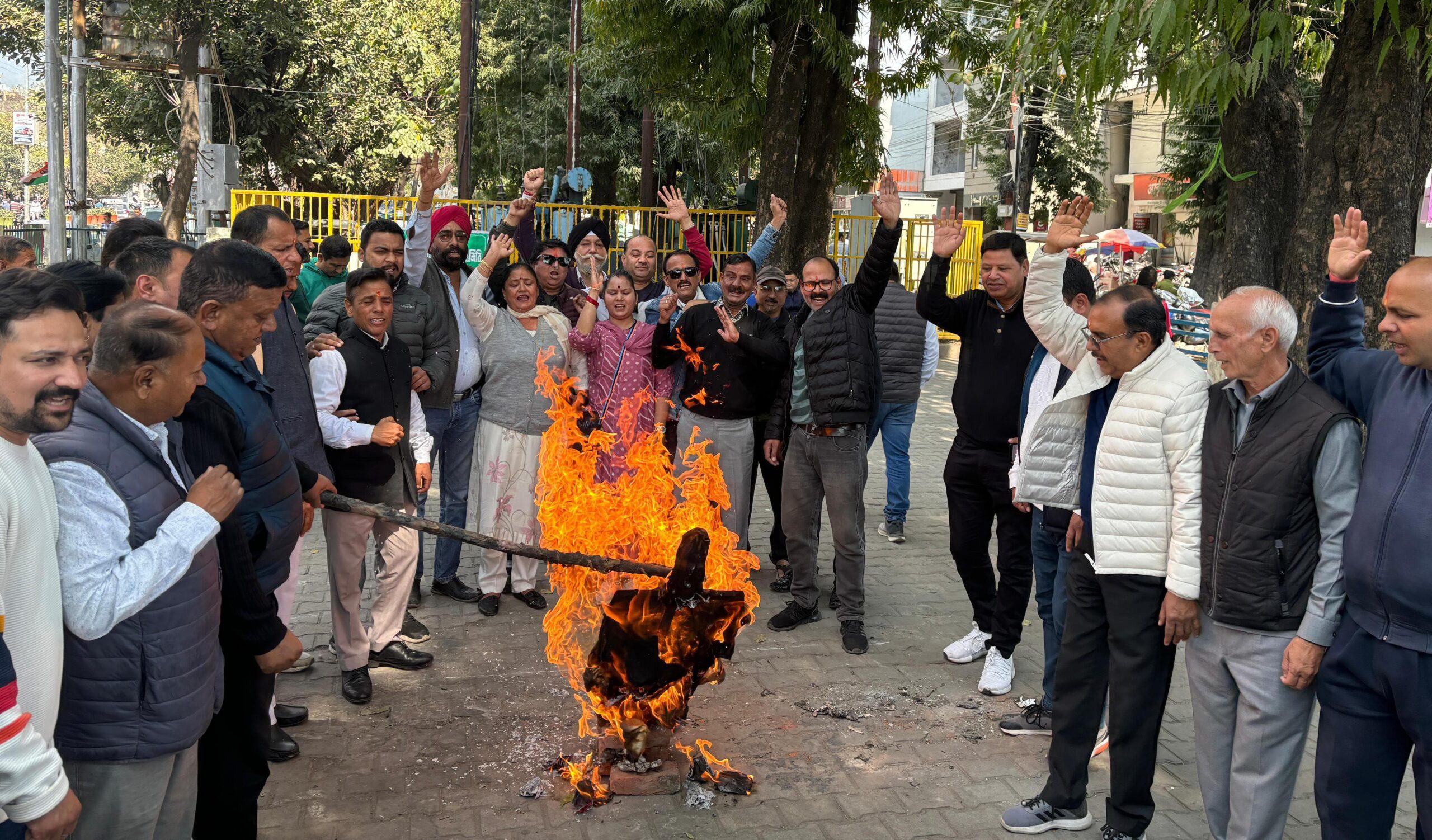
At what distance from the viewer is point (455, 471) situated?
7043 millimetres

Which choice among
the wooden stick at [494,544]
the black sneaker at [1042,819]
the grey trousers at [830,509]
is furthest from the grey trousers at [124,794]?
the grey trousers at [830,509]

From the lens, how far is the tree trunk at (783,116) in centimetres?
1202

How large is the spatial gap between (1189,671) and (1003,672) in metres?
1.75

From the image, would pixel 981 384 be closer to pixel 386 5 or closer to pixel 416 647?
pixel 416 647

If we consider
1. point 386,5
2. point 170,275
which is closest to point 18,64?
point 386,5

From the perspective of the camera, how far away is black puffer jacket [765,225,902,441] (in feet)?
20.7

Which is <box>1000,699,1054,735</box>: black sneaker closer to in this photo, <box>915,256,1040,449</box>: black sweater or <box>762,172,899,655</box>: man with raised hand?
<box>762,172,899,655</box>: man with raised hand

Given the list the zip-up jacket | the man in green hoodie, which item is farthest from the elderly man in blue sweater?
the man in green hoodie

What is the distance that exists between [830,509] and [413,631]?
2674 mm

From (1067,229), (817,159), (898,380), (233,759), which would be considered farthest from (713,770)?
(817,159)

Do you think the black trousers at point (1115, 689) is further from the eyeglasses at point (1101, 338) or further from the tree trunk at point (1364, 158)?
the tree trunk at point (1364, 158)

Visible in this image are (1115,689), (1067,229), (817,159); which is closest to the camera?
(1115,689)

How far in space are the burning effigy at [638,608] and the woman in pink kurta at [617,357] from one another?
802mm

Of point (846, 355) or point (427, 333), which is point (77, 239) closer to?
point (427, 333)
